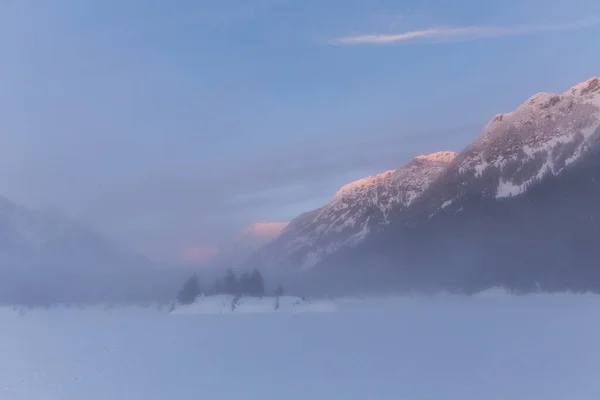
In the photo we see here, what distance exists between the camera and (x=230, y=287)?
23.0m

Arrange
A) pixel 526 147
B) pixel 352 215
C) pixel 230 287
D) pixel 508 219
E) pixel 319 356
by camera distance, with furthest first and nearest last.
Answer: pixel 352 215
pixel 526 147
pixel 508 219
pixel 230 287
pixel 319 356

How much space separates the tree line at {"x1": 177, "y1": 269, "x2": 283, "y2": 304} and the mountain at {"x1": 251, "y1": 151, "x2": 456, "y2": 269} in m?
5.25

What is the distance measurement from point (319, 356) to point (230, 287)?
13.2m

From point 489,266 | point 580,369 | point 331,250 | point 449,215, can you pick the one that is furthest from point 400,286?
point 580,369

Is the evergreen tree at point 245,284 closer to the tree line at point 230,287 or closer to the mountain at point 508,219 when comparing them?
the tree line at point 230,287

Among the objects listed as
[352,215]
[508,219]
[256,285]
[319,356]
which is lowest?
[319,356]

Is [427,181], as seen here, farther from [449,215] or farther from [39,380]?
[39,380]

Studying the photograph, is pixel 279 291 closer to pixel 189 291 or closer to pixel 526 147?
pixel 189 291

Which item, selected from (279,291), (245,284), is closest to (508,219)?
(279,291)

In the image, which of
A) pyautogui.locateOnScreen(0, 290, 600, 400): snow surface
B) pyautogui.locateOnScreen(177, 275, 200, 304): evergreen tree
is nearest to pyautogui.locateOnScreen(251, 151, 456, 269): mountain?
pyautogui.locateOnScreen(177, 275, 200, 304): evergreen tree

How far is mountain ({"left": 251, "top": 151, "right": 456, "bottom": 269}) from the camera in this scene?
103 ft

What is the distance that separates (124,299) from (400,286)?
39.3 ft

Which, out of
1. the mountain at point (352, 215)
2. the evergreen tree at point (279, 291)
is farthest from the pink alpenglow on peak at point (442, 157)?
the evergreen tree at point (279, 291)

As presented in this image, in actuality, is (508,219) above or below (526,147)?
below
